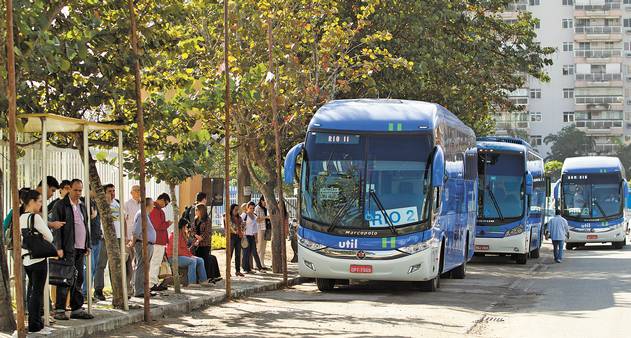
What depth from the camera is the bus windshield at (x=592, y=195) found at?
44250mm

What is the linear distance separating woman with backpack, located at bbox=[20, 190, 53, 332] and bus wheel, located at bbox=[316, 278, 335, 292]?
960 centimetres

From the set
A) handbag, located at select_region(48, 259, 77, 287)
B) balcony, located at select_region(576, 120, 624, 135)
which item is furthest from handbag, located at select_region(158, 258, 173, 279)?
balcony, located at select_region(576, 120, 624, 135)

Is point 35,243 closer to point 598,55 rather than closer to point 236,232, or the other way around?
point 236,232

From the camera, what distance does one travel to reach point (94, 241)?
18.5 meters

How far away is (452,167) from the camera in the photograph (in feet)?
81.9

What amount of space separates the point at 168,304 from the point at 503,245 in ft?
57.4

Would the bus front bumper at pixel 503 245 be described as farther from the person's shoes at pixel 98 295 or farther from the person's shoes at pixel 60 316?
the person's shoes at pixel 60 316

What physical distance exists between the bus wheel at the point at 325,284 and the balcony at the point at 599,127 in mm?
93093

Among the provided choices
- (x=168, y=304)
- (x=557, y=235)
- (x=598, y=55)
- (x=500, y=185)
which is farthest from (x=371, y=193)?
(x=598, y=55)

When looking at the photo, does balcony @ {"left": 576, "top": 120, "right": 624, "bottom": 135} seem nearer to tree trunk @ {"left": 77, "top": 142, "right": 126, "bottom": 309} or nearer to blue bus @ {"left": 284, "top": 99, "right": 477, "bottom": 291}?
blue bus @ {"left": 284, "top": 99, "right": 477, "bottom": 291}

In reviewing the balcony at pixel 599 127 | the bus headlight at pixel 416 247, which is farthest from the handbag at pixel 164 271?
the balcony at pixel 599 127

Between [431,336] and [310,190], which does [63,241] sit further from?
[310,190]

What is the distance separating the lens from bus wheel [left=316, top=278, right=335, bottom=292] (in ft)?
76.4

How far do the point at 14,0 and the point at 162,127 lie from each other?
601cm
